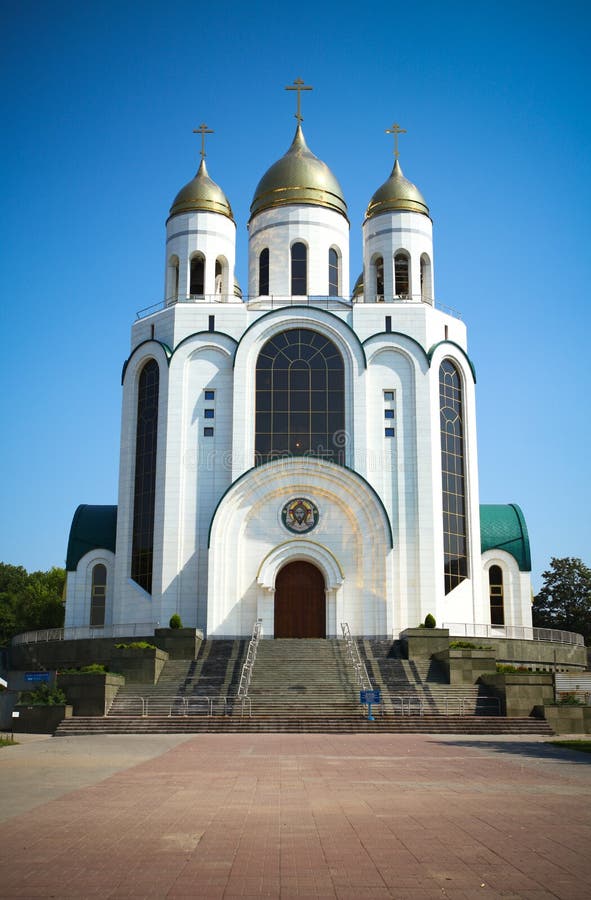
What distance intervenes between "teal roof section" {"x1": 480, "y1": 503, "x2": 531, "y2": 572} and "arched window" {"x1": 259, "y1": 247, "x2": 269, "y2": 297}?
1458 centimetres

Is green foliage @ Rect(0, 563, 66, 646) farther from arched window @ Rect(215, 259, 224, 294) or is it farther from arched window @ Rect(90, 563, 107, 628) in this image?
arched window @ Rect(215, 259, 224, 294)

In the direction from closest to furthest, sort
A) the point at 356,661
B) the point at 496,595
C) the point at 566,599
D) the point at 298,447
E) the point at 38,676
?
the point at 38,676 < the point at 356,661 < the point at 298,447 < the point at 496,595 < the point at 566,599

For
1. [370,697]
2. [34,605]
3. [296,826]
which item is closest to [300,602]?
[370,697]

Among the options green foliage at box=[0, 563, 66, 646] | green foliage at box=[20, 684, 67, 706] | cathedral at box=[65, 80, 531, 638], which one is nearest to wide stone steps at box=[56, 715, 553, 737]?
green foliage at box=[20, 684, 67, 706]

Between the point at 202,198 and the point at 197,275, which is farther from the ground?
the point at 202,198

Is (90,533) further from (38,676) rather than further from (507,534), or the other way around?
(507,534)

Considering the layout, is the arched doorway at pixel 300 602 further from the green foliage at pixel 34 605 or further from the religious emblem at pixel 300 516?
the green foliage at pixel 34 605

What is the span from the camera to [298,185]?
46188mm

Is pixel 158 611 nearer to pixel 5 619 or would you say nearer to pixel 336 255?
pixel 336 255

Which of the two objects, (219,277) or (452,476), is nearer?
(452,476)

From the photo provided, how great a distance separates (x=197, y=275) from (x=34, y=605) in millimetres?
31872

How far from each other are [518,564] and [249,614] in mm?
13098

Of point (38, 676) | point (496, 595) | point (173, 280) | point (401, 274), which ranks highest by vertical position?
point (401, 274)

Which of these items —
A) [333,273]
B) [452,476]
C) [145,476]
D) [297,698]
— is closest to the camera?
[297,698]
